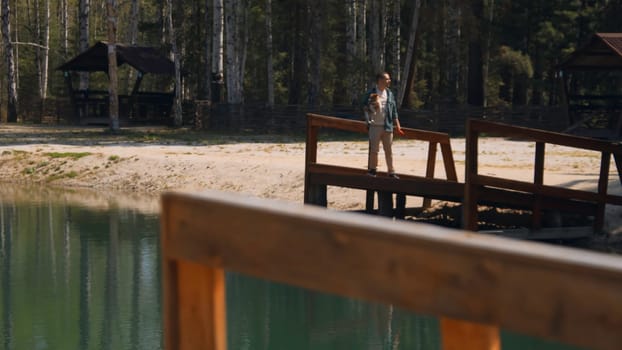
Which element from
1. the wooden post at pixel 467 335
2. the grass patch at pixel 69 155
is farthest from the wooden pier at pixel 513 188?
the wooden post at pixel 467 335

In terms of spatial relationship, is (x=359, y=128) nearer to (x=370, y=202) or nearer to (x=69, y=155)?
(x=370, y=202)

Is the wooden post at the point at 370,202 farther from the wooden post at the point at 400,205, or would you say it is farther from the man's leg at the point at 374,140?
the man's leg at the point at 374,140

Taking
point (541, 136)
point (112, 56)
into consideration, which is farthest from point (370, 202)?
point (112, 56)

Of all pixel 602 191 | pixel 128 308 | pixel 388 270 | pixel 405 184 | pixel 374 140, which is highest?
pixel 388 270

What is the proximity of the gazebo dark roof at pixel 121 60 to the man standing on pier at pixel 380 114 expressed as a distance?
74.6 feet

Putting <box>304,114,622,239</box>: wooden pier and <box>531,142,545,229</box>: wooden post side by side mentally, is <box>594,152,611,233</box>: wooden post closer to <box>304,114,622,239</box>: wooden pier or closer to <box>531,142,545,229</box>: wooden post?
<box>304,114,622,239</box>: wooden pier

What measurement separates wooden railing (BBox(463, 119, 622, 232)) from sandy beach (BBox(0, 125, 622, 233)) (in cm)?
272

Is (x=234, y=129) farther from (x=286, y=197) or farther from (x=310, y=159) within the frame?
(x=310, y=159)

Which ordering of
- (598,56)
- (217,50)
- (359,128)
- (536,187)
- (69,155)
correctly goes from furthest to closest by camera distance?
(217,50) → (598,56) → (69,155) → (359,128) → (536,187)

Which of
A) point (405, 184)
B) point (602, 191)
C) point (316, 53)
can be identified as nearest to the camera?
point (602, 191)

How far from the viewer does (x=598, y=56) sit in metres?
30.3

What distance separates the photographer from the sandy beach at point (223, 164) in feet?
71.8

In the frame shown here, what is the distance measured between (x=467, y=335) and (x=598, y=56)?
29075mm

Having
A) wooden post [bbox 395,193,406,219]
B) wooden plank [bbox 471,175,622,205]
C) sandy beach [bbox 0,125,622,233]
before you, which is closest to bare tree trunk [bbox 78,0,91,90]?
sandy beach [bbox 0,125,622,233]
